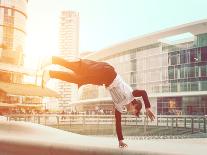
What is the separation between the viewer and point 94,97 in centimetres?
7138

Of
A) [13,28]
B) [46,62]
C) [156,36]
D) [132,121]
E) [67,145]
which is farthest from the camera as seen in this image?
[13,28]

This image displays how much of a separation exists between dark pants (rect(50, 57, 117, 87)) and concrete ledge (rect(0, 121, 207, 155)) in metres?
1.21

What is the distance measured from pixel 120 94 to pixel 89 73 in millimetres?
682

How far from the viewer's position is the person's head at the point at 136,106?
6940 millimetres

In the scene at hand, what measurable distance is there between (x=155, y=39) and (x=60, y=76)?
48476mm

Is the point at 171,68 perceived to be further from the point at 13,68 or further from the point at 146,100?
the point at 146,100

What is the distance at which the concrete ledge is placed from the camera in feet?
22.1

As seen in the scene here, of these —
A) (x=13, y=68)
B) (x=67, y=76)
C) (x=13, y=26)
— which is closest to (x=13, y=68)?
(x=13, y=68)

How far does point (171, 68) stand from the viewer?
164 feet

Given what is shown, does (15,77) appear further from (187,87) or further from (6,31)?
(187,87)

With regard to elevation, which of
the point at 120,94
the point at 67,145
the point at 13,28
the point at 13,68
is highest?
the point at 13,28

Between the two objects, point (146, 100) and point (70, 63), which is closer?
point (146, 100)

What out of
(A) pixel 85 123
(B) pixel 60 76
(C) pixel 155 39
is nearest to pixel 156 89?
(C) pixel 155 39

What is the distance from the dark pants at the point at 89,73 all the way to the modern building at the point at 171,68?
131 ft
